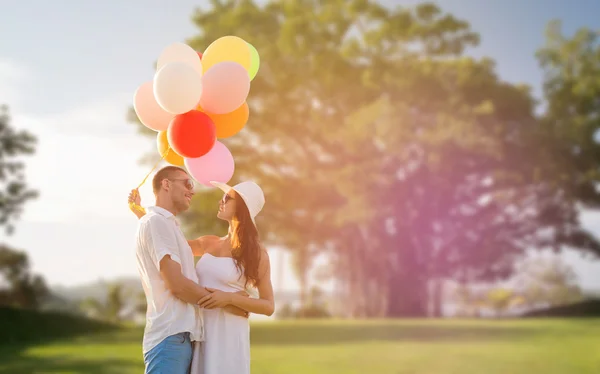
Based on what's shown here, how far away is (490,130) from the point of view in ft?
71.6

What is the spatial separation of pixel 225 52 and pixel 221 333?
175cm

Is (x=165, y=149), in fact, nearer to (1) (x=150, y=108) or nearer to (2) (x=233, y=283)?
(1) (x=150, y=108)

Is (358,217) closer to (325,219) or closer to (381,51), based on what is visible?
(325,219)

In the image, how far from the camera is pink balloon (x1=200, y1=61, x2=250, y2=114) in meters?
4.06

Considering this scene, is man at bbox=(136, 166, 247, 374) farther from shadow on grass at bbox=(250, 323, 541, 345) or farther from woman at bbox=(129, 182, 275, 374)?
shadow on grass at bbox=(250, 323, 541, 345)

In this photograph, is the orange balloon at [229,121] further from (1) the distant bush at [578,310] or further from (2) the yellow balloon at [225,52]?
(1) the distant bush at [578,310]

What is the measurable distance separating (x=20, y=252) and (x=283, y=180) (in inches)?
315

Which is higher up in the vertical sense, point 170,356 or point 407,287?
point 407,287

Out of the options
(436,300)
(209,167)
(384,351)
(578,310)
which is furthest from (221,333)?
(436,300)

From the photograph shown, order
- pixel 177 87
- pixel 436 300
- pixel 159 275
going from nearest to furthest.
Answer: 1. pixel 159 275
2. pixel 177 87
3. pixel 436 300

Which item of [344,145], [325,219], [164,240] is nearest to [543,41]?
[344,145]

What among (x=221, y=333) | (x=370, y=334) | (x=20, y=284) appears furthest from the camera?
(x=20, y=284)

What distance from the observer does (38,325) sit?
18.1 metres

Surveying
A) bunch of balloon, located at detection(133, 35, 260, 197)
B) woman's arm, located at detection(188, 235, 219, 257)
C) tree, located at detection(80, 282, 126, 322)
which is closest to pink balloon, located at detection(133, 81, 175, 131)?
bunch of balloon, located at detection(133, 35, 260, 197)
